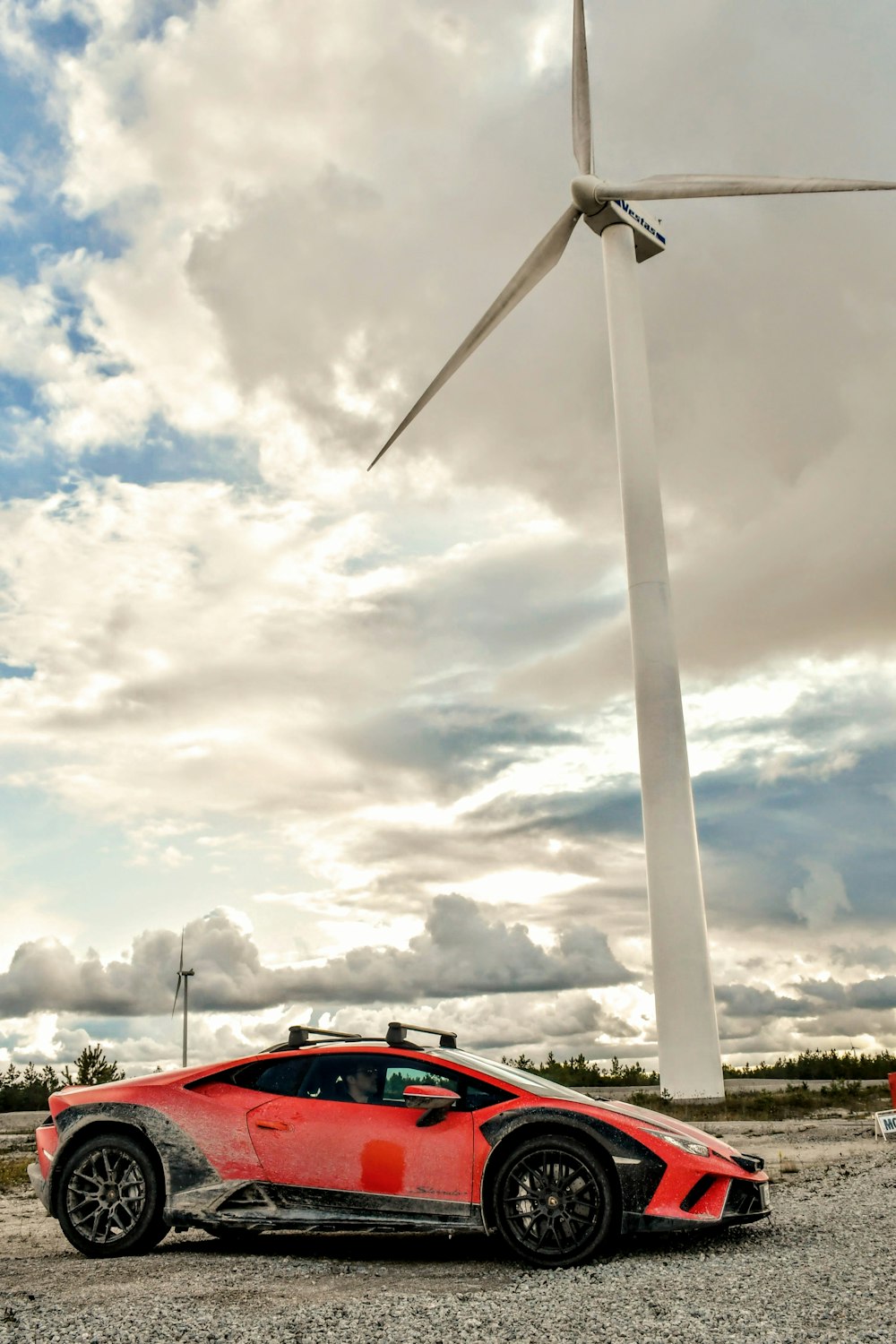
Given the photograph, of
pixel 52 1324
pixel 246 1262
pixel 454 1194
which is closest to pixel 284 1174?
pixel 246 1262

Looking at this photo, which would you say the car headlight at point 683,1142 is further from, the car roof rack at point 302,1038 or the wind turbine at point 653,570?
the wind turbine at point 653,570

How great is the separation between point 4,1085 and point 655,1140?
4763cm

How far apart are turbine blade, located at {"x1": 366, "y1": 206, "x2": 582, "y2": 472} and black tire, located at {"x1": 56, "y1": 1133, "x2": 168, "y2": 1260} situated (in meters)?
27.2

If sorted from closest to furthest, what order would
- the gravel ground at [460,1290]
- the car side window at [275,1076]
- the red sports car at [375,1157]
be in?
1. the gravel ground at [460,1290]
2. the red sports car at [375,1157]
3. the car side window at [275,1076]

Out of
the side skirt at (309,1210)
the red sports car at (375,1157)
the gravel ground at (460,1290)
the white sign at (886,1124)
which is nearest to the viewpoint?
the gravel ground at (460,1290)

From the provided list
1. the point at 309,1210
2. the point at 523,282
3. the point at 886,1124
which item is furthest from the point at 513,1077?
the point at 523,282

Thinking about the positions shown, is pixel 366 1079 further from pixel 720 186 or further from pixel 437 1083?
pixel 720 186

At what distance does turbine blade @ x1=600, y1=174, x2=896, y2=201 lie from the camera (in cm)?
Answer: 2994

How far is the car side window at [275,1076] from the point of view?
807 cm

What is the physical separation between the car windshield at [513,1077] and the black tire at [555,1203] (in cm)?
46

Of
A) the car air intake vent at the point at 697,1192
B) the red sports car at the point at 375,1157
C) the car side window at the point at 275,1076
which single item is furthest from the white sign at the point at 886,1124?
the car side window at the point at 275,1076

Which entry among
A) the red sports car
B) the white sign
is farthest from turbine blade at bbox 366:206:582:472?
the red sports car

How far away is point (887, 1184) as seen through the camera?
1069cm

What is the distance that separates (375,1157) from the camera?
7555 millimetres
